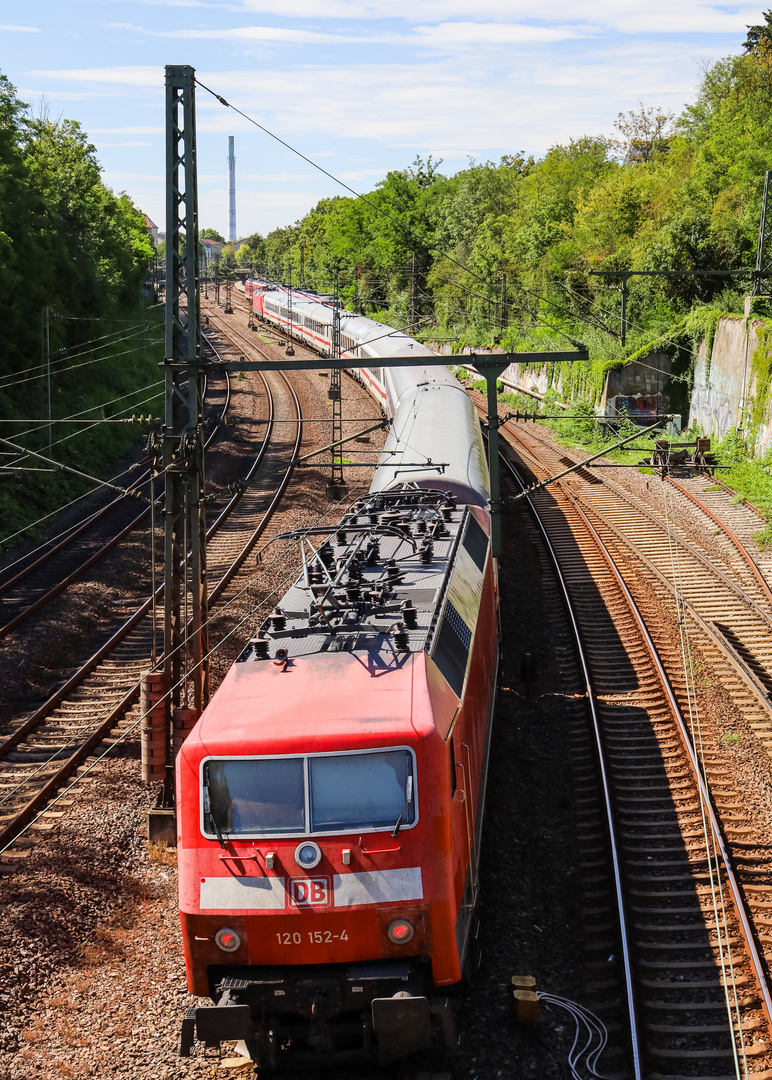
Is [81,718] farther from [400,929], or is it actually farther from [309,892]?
[400,929]

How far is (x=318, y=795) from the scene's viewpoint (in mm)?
7680

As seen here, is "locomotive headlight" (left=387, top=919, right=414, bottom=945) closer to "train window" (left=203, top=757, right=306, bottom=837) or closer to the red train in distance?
the red train in distance

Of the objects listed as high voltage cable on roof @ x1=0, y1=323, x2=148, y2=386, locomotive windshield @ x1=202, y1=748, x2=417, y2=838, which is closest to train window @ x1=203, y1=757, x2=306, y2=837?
locomotive windshield @ x1=202, y1=748, x2=417, y2=838

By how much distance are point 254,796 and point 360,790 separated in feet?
2.71

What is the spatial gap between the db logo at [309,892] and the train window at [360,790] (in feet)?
1.22

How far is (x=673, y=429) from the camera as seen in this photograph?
37.5 meters

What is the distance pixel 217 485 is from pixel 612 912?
72.6 ft

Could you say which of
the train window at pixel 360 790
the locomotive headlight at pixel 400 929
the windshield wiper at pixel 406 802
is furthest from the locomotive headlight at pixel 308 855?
the locomotive headlight at pixel 400 929

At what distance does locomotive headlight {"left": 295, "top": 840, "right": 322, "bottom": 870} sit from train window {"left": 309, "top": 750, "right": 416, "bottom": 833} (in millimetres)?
119

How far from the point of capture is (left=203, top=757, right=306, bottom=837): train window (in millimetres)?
7684

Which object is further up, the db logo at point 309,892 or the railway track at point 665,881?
the db logo at point 309,892

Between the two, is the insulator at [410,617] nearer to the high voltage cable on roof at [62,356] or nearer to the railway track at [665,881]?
the railway track at [665,881]

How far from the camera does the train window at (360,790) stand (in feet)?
25.0

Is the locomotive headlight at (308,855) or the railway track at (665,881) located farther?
the railway track at (665,881)
